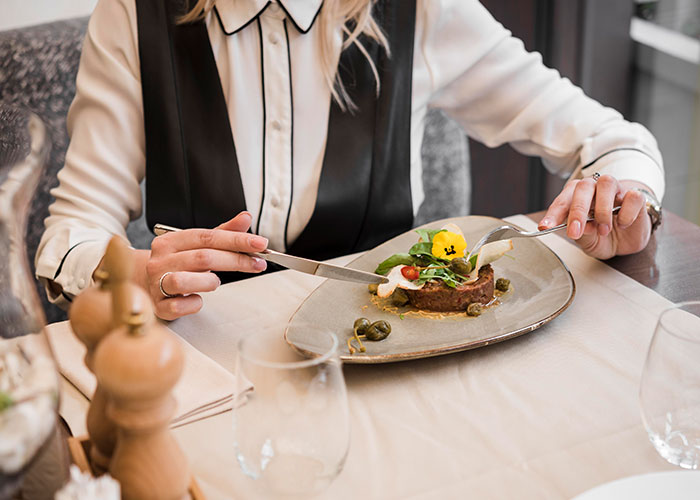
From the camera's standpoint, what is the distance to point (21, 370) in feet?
1.68

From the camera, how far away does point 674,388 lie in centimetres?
64

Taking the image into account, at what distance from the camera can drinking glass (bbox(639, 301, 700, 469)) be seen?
2.03 ft

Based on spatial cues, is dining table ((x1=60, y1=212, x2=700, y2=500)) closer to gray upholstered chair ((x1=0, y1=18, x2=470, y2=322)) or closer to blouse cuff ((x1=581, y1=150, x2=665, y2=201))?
blouse cuff ((x1=581, y1=150, x2=665, y2=201))

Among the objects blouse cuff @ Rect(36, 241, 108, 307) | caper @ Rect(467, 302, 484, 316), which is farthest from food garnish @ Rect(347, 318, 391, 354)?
blouse cuff @ Rect(36, 241, 108, 307)

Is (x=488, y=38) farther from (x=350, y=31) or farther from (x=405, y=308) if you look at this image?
(x=405, y=308)

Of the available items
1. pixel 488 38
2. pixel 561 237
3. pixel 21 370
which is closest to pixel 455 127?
pixel 488 38

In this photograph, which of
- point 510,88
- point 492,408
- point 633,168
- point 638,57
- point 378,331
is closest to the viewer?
point 492,408

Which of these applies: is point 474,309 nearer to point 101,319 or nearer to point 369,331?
point 369,331

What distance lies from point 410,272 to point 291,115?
53cm

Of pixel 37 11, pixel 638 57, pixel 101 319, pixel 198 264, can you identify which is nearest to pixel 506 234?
pixel 198 264

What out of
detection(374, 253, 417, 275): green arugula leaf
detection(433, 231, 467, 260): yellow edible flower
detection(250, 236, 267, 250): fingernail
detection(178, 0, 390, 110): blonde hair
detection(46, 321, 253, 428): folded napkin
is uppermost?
detection(178, 0, 390, 110): blonde hair

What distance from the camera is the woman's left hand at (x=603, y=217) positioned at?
1.03m

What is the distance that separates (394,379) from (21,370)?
427mm

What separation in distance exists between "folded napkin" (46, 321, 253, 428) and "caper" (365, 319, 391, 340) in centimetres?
17
